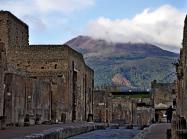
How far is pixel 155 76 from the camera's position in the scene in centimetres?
19075

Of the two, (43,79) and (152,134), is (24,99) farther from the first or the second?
(152,134)

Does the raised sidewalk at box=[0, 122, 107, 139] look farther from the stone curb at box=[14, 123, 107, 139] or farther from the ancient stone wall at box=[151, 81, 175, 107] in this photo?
the ancient stone wall at box=[151, 81, 175, 107]

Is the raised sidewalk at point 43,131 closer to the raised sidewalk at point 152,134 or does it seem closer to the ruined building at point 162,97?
the raised sidewalk at point 152,134

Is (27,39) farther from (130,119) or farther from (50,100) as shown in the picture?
(130,119)

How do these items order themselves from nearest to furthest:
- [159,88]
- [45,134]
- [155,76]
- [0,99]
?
[45,134], [0,99], [159,88], [155,76]

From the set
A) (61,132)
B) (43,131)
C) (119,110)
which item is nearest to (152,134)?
(43,131)

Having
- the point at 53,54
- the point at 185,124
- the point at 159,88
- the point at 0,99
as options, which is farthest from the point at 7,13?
the point at 185,124

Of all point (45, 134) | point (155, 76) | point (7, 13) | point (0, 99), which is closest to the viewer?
point (45, 134)

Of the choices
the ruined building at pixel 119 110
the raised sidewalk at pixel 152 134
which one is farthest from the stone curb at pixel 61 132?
the ruined building at pixel 119 110

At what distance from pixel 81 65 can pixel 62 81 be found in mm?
10121

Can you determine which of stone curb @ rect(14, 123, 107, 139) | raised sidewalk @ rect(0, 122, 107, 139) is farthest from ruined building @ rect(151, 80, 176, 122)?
stone curb @ rect(14, 123, 107, 139)

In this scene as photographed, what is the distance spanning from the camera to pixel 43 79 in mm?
41375

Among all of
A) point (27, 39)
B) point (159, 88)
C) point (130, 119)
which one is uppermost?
point (27, 39)

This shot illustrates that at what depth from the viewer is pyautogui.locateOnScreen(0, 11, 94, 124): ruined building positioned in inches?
1204
